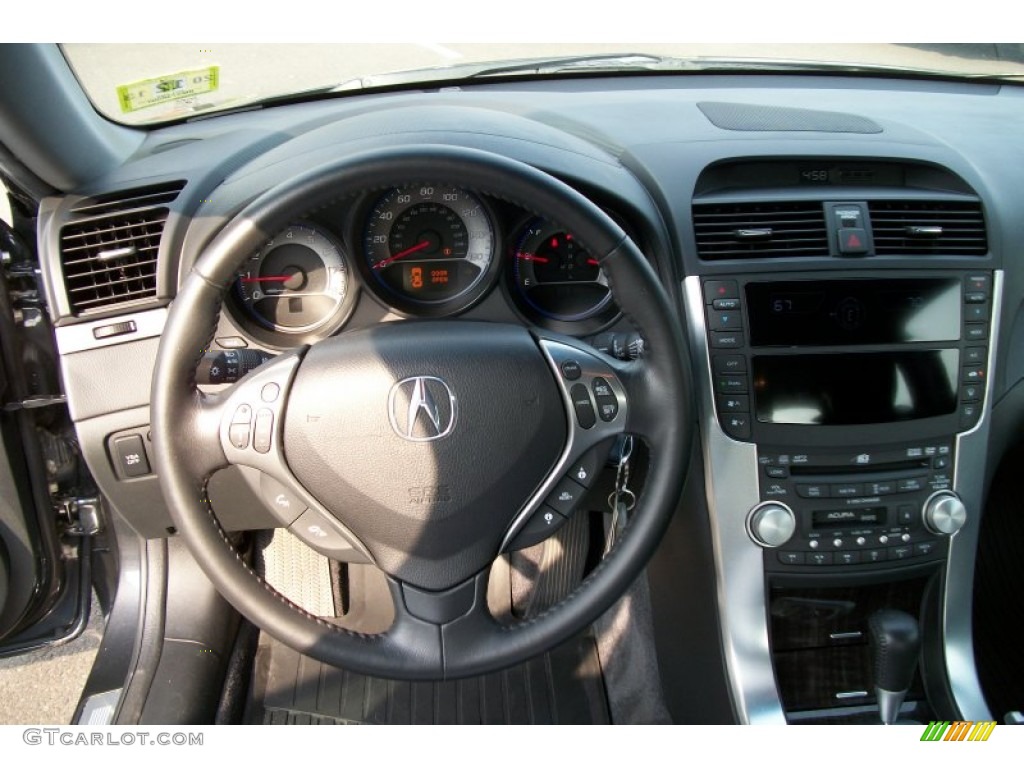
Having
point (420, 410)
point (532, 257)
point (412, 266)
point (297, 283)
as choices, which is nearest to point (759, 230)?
point (532, 257)

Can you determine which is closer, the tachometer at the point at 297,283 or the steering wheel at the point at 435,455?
the steering wheel at the point at 435,455

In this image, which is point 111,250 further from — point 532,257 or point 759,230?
point 759,230

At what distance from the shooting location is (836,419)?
5.85 ft

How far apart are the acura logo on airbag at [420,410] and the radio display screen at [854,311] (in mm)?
711

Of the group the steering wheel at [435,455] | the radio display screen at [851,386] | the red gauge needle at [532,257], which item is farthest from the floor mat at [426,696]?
the red gauge needle at [532,257]

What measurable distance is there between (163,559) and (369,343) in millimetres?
1147

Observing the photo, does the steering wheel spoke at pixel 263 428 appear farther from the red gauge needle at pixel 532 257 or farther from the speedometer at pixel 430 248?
the red gauge needle at pixel 532 257

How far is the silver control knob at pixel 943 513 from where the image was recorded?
1.81 metres

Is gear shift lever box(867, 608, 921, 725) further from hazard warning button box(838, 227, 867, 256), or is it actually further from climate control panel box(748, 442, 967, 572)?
hazard warning button box(838, 227, 867, 256)

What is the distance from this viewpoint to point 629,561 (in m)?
1.42

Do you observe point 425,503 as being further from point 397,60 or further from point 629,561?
point 397,60

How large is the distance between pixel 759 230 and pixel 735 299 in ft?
0.51

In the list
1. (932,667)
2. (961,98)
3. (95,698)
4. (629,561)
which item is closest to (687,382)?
(629,561)

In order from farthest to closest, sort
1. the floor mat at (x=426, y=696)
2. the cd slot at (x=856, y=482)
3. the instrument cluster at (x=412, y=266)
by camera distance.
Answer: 1. the floor mat at (x=426, y=696)
2. the cd slot at (x=856, y=482)
3. the instrument cluster at (x=412, y=266)
